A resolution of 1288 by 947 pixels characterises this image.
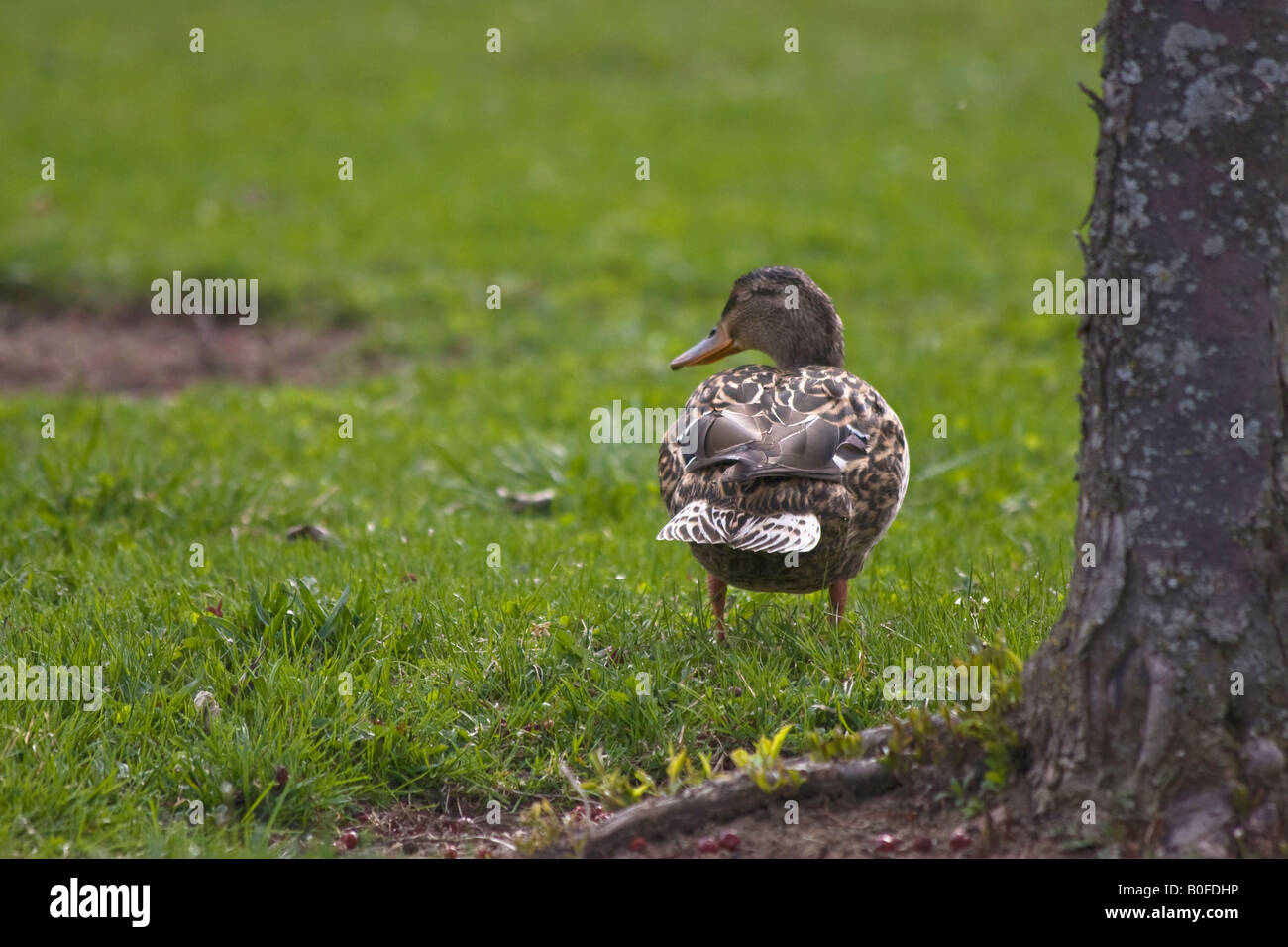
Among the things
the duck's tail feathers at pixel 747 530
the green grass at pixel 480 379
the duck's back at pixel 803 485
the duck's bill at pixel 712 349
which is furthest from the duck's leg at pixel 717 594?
the duck's bill at pixel 712 349

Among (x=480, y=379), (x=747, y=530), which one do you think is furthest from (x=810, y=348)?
(x=480, y=379)

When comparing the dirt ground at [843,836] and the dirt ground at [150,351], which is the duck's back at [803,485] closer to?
the dirt ground at [843,836]

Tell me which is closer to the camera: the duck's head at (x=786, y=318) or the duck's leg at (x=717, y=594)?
the duck's leg at (x=717, y=594)

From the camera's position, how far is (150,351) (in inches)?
382

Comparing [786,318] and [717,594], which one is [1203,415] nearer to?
[717,594]

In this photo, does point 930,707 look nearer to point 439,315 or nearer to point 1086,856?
point 1086,856

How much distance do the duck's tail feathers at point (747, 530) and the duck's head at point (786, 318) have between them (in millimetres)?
1390

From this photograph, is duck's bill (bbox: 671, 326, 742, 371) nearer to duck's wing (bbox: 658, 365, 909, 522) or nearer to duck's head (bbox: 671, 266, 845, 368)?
duck's head (bbox: 671, 266, 845, 368)

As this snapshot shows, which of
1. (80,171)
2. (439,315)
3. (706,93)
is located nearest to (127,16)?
(80,171)

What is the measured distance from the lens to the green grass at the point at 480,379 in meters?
3.99

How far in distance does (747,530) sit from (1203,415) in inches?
55.5

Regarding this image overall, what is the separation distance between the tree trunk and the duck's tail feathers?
1.06 metres
